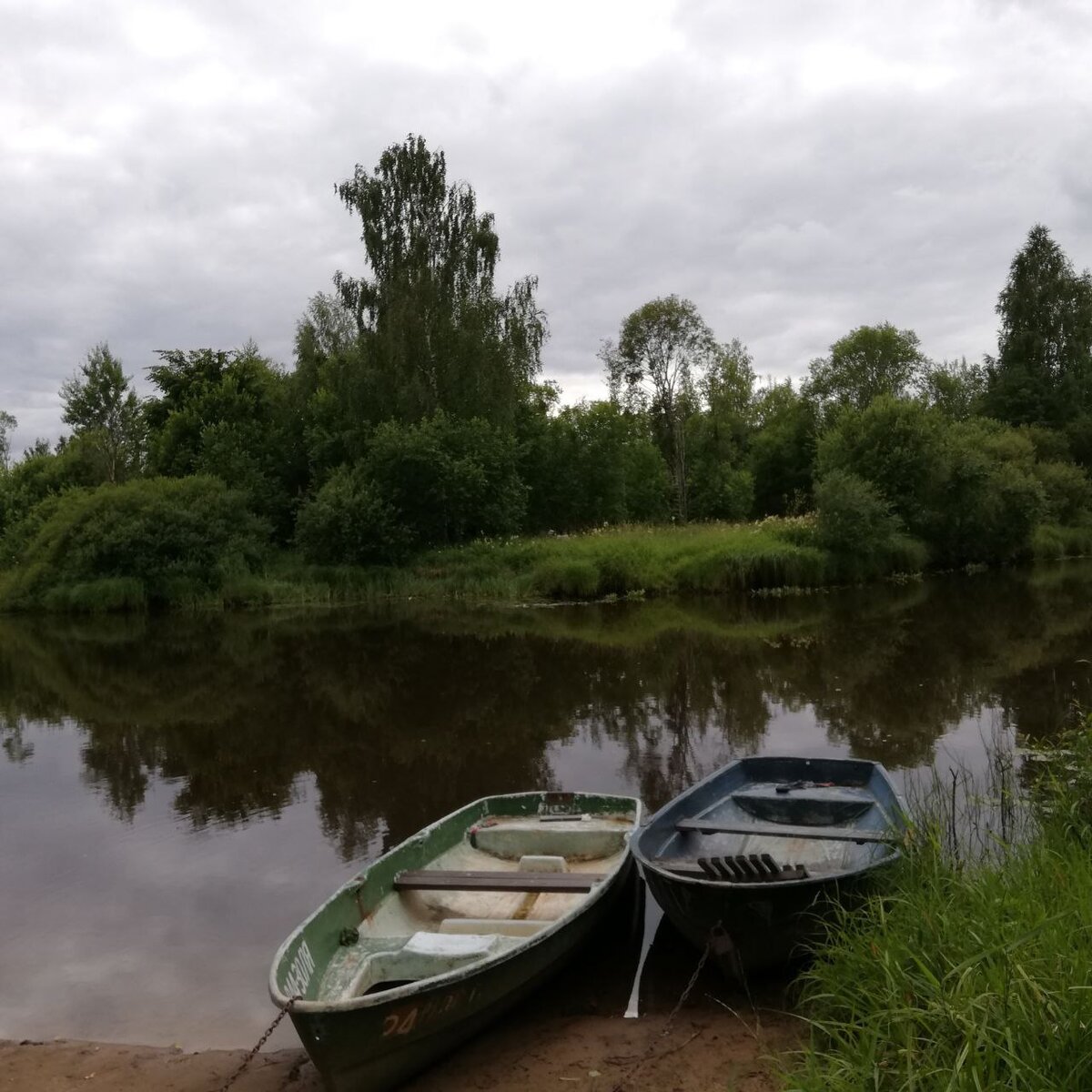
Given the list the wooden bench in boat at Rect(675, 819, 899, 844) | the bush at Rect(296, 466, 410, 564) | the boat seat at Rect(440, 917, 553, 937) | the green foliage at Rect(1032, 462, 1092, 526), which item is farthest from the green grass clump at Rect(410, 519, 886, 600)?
the boat seat at Rect(440, 917, 553, 937)

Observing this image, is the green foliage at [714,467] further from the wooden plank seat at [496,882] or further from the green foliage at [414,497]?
the wooden plank seat at [496,882]

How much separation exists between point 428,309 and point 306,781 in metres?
25.4

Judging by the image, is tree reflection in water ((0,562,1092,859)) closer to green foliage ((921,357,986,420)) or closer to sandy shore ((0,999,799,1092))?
sandy shore ((0,999,799,1092))

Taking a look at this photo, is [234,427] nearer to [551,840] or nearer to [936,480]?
[936,480]

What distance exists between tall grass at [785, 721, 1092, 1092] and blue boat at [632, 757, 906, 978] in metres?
0.22

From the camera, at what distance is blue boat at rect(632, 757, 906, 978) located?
200 inches

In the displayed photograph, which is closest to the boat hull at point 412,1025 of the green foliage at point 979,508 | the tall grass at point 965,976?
the tall grass at point 965,976

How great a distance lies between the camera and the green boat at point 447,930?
4.35 metres

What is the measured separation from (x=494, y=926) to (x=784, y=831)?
6.23 feet

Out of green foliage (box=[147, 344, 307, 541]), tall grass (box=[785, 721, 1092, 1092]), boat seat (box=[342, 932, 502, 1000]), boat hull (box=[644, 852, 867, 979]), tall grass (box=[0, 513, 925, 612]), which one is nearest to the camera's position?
tall grass (box=[785, 721, 1092, 1092])

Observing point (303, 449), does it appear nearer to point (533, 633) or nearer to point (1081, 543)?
point (533, 633)

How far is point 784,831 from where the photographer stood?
241 inches

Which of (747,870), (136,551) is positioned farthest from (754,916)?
(136,551)

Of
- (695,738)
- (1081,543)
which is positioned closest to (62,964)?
(695,738)
